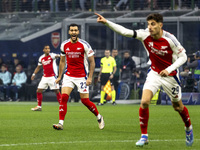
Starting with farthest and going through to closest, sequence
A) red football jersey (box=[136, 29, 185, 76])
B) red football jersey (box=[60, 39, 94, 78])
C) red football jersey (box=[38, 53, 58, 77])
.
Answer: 1. red football jersey (box=[38, 53, 58, 77])
2. red football jersey (box=[60, 39, 94, 78])
3. red football jersey (box=[136, 29, 185, 76])

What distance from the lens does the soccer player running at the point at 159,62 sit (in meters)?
8.69

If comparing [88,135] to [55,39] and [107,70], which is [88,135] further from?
[55,39]

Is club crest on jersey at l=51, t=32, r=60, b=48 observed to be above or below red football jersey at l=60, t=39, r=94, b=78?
below

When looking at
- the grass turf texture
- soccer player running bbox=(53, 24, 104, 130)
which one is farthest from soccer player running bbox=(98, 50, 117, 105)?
soccer player running bbox=(53, 24, 104, 130)

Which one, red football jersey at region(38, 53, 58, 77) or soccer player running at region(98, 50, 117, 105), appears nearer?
red football jersey at region(38, 53, 58, 77)

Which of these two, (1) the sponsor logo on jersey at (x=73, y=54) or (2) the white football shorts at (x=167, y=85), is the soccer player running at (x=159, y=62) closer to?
(2) the white football shorts at (x=167, y=85)

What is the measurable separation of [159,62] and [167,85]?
0.38 metres

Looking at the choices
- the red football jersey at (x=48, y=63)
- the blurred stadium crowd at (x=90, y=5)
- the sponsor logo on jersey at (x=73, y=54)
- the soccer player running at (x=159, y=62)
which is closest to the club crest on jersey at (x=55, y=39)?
the blurred stadium crowd at (x=90, y=5)

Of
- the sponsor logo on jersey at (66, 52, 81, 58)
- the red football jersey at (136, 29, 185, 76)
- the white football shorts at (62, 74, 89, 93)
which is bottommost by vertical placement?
the white football shorts at (62, 74, 89, 93)

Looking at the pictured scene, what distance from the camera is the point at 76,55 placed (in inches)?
485

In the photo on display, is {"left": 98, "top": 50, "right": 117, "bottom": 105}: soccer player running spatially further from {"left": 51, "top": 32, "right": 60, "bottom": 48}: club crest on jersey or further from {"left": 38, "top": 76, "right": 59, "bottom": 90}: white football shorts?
{"left": 51, "top": 32, "right": 60, "bottom": 48}: club crest on jersey

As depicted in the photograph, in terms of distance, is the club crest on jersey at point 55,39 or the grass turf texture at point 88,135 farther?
the club crest on jersey at point 55,39

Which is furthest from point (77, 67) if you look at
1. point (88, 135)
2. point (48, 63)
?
point (48, 63)

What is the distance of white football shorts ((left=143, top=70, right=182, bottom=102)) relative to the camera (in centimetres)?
888
